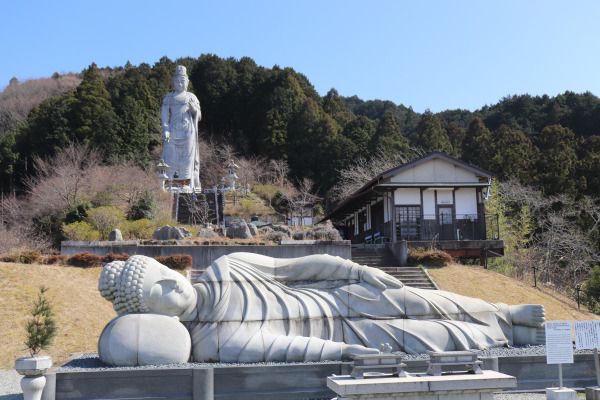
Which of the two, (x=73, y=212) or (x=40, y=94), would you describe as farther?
(x=40, y=94)

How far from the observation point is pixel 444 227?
25.5 m

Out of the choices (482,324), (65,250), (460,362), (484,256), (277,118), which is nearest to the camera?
(460,362)

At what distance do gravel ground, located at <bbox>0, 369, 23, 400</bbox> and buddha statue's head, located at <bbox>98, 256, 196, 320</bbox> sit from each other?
2.04 meters

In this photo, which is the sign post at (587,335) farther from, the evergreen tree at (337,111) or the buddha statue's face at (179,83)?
the evergreen tree at (337,111)

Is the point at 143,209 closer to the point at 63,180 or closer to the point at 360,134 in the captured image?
the point at 63,180

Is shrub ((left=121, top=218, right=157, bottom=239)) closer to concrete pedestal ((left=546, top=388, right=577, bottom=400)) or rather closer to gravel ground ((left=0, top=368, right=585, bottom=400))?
gravel ground ((left=0, top=368, right=585, bottom=400))

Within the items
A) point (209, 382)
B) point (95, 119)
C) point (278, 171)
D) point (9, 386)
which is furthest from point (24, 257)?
point (278, 171)

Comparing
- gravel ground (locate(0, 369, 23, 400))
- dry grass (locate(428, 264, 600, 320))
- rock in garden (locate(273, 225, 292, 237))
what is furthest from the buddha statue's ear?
rock in garden (locate(273, 225, 292, 237))

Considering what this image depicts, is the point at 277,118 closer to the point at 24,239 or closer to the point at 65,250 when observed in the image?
the point at 24,239

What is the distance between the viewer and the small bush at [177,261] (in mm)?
18625

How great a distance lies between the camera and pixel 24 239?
25094 millimetres

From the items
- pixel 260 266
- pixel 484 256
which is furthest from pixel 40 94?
pixel 260 266

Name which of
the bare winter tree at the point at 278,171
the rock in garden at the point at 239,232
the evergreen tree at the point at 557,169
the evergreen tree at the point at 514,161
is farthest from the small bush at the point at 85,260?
the bare winter tree at the point at 278,171

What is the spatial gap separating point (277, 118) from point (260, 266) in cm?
4254
